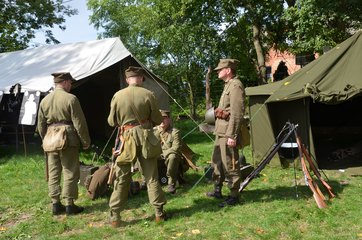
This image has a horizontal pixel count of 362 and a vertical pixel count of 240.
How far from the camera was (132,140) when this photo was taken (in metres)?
4.56

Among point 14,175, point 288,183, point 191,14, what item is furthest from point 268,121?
point 191,14

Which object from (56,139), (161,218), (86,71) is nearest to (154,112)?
(161,218)

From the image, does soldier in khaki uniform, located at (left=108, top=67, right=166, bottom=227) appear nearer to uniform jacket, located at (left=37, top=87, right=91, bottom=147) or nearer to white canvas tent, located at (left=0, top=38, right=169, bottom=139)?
uniform jacket, located at (left=37, top=87, right=91, bottom=147)

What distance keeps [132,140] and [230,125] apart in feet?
3.87

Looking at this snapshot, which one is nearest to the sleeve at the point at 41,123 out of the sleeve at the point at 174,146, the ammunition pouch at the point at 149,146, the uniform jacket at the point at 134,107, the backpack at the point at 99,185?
the backpack at the point at 99,185

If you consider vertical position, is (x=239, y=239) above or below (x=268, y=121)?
below

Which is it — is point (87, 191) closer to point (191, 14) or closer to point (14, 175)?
point (14, 175)

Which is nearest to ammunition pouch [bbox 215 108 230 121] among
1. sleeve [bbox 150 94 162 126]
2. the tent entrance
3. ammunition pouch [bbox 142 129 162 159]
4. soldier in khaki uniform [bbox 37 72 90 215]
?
sleeve [bbox 150 94 162 126]

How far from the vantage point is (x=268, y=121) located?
26.3 feet

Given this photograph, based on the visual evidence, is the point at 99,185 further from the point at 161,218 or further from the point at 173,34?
the point at 173,34

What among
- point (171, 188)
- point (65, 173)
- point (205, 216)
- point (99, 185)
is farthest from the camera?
point (171, 188)

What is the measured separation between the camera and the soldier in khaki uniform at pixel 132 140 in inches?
179

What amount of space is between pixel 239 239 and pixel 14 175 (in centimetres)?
526

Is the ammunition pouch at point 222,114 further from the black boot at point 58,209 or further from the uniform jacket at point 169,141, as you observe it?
the black boot at point 58,209
